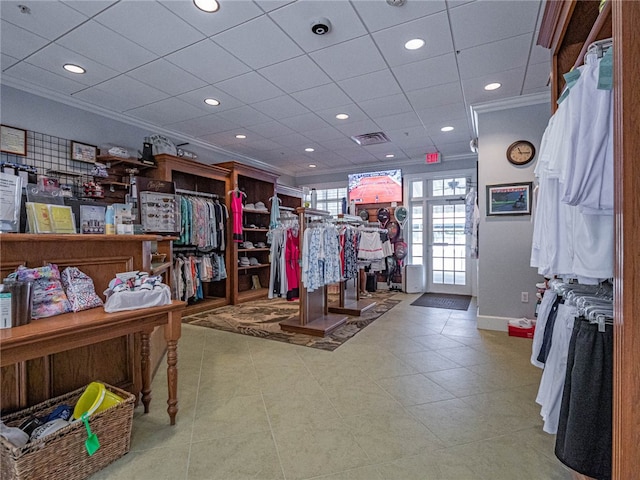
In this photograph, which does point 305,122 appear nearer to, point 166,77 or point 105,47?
point 166,77

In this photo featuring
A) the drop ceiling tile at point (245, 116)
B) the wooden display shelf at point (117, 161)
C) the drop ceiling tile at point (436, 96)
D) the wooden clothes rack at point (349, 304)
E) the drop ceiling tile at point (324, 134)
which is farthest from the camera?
the drop ceiling tile at point (324, 134)

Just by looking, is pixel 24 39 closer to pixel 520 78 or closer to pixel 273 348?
pixel 273 348

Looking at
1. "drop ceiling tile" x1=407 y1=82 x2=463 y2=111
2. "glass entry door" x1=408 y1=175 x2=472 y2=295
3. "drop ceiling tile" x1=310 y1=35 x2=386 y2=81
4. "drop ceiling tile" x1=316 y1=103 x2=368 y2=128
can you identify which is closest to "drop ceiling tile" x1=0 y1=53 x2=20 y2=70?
"drop ceiling tile" x1=310 y1=35 x2=386 y2=81

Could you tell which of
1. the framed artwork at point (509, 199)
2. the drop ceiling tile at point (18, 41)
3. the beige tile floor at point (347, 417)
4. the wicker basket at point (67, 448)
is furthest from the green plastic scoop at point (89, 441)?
the framed artwork at point (509, 199)

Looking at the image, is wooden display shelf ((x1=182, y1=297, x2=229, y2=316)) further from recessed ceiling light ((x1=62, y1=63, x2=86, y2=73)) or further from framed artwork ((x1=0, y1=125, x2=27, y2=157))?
recessed ceiling light ((x1=62, y1=63, x2=86, y2=73))

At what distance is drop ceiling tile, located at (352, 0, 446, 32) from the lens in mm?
2338

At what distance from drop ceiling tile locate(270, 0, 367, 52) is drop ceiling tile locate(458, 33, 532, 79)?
3.65 ft

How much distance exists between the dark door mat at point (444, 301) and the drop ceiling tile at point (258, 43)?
4604 millimetres

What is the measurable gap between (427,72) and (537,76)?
1.23 metres

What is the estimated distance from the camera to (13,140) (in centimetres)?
341

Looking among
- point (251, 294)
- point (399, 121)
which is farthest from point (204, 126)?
point (251, 294)

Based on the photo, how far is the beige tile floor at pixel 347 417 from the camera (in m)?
1.69

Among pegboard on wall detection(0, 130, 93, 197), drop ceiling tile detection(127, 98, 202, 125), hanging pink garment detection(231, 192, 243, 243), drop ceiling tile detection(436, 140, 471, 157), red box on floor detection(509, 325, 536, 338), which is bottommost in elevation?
red box on floor detection(509, 325, 536, 338)

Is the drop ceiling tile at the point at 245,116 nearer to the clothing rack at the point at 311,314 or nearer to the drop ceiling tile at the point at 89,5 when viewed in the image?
the clothing rack at the point at 311,314
